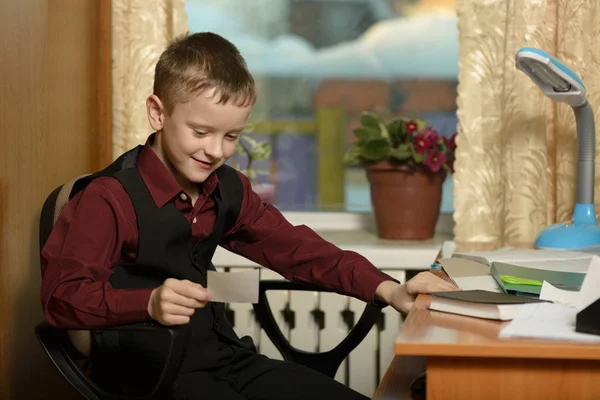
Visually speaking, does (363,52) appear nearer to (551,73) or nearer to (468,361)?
(551,73)

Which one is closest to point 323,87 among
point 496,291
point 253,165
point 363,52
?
Answer: point 363,52

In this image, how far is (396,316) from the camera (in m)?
2.54

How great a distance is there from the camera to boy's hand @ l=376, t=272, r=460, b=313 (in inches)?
55.3

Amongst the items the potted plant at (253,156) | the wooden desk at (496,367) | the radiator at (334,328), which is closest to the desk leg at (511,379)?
the wooden desk at (496,367)

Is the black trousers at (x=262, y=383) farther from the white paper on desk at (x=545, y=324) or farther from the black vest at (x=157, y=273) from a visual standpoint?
the white paper on desk at (x=545, y=324)

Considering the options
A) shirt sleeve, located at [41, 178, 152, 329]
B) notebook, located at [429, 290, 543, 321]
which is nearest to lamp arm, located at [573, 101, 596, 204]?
notebook, located at [429, 290, 543, 321]

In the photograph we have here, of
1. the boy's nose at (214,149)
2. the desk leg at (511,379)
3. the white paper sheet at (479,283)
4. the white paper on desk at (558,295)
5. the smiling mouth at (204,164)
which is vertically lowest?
the desk leg at (511,379)

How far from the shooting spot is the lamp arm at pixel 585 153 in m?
2.06

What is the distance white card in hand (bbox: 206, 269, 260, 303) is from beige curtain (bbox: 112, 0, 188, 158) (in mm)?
1313

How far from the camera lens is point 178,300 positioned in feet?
4.12

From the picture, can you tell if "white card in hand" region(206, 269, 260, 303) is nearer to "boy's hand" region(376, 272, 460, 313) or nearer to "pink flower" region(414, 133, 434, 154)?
"boy's hand" region(376, 272, 460, 313)

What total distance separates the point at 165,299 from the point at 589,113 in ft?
4.15

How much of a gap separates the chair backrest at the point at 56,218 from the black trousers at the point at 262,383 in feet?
0.64

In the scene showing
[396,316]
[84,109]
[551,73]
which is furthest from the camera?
[396,316]
